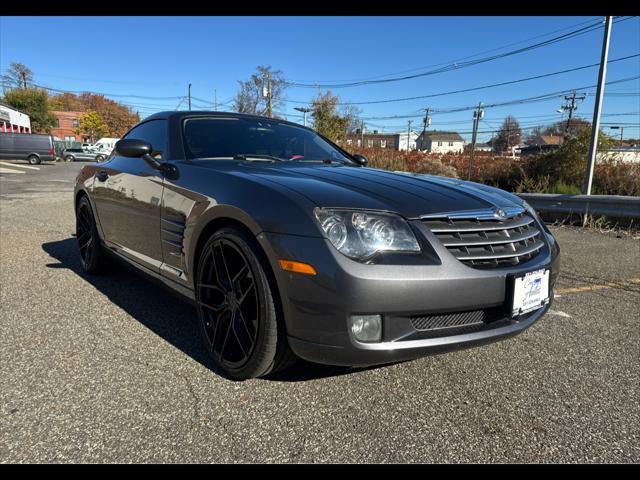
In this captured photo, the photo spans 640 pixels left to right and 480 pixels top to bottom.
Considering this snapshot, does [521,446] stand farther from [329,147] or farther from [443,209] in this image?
[329,147]

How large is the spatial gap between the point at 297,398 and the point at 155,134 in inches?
86.9

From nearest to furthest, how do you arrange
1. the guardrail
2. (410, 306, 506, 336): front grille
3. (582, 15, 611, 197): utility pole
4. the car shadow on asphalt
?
(410, 306, 506, 336): front grille → the car shadow on asphalt → the guardrail → (582, 15, 611, 197): utility pole

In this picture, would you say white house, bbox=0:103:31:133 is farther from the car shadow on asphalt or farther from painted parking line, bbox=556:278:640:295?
painted parking line, bbox=556:278:640:295

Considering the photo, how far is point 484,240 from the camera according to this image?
2025 millimetres

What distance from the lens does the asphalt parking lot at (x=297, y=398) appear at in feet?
5.74

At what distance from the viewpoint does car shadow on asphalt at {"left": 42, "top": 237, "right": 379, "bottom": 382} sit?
7.73ft

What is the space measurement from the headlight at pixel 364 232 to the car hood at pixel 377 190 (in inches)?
1.7

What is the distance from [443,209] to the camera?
2027 millimetres

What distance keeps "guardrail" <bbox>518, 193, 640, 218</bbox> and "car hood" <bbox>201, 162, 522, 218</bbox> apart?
5.37m

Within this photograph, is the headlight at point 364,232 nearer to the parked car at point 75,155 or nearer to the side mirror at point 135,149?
the side mirror at point 135,149

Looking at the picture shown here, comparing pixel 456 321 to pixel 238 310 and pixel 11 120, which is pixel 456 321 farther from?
pixel 11 120

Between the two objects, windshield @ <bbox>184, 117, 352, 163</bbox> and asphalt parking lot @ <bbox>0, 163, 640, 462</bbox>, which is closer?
asphalt parking lot @ <bbox>0, 163, 640, 462</bbox>

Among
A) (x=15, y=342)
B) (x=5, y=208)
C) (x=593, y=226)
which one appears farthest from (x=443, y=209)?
(x=5, y=208)

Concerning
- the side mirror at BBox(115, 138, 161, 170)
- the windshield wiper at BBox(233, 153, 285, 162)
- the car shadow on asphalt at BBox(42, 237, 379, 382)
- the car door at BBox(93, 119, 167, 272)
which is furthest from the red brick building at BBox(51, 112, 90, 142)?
the windshield wiper at BBox(233, 153, 285, 162)
